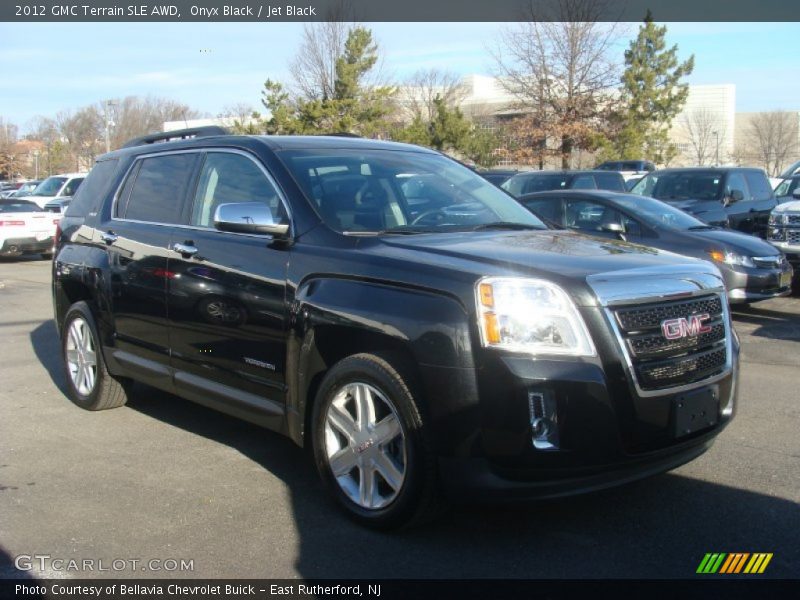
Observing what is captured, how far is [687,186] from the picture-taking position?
14961 millimetres

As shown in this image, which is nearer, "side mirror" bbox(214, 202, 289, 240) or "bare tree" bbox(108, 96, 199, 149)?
"side mirror" bbox(214, 202, 289, 240)

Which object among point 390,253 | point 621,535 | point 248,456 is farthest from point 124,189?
point 621,535

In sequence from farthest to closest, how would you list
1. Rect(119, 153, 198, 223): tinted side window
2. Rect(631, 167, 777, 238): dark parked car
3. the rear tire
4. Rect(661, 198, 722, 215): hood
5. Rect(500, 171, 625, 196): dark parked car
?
Rect(500, 171, 625, 196): dark parked car
Rect(631, 167, 777, 238): dark parked car
Rect(661, 198, 722, 215): hood
the rear tire
Rect(119, 153, 198, 223): tinted side window

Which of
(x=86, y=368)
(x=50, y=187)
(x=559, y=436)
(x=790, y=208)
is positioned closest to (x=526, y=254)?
(x=559, y=436)

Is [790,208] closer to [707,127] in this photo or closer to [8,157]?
[707,127]

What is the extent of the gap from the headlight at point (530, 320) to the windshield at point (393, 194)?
1.09 meters

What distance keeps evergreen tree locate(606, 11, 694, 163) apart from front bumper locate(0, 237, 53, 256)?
2432cm

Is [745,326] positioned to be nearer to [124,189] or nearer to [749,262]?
[749,262]

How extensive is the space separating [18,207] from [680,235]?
15338 millimetres

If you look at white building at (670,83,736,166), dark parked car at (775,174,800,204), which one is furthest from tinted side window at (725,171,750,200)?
white building at (670,83,736,166)

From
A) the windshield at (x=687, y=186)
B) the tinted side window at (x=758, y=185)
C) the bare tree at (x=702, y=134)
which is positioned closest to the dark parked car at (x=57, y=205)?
the windshield at (x=687, y=186)

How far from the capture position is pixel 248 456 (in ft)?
17.4

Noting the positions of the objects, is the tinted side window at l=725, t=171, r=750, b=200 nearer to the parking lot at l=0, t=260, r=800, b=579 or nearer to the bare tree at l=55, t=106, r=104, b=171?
the parking lot at l=0, t=260, r=800, b=579

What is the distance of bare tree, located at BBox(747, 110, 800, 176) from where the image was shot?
57.8 meters
